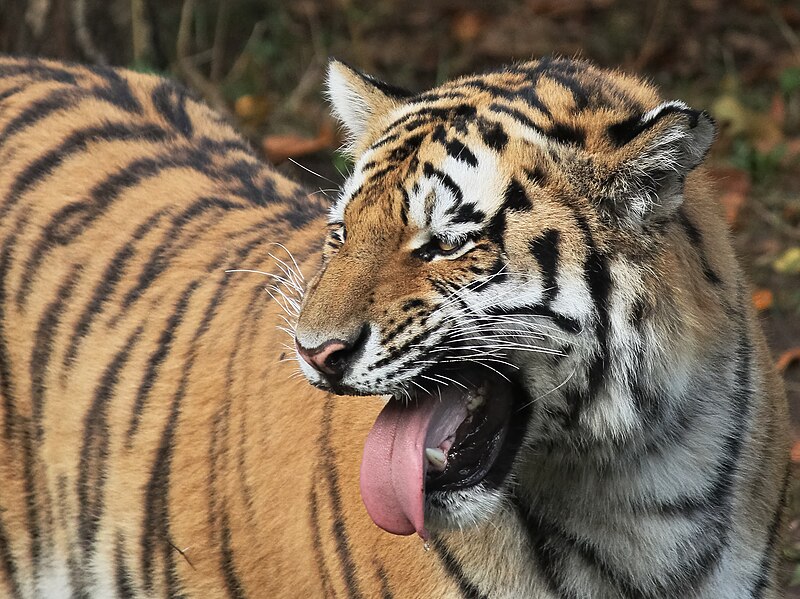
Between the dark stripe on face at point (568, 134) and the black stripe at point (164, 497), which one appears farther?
the black stripe at point (164, 497)

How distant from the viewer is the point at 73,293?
111 inches

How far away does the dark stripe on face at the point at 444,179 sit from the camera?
6.40 feet

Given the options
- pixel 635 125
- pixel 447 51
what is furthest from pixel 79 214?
pixel 447 51

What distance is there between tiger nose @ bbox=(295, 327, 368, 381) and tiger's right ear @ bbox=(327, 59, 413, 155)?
51 centimetres

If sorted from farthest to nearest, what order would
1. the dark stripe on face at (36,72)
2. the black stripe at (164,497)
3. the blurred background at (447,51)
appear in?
the blurred background at (447,51), the dark stripe on face at (36,72), the black stripe at (164,497)

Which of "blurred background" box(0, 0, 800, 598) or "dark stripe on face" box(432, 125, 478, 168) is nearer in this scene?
"dark stripe on face" box(432, 125, 478, 168)

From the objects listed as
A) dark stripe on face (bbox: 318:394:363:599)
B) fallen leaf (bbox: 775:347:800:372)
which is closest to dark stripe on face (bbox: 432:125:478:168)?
dark stripe on face (bbox: 318:394:363:599)

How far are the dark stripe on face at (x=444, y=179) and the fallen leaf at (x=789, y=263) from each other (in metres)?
2.46

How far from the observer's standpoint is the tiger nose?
1878mm

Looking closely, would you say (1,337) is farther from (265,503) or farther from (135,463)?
(265,503)

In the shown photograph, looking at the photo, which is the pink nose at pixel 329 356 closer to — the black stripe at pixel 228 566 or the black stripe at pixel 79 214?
the black stripe at pixel 228 566

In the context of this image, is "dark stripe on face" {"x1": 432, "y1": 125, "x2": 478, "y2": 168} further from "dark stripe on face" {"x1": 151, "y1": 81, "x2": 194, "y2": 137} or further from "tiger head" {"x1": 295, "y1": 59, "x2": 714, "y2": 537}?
"dark stripe on face" {"x1": 151, "y1": 81, "x2": 194, "y2": 137}

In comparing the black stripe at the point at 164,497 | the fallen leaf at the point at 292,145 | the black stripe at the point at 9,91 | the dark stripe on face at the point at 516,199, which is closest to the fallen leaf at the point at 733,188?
the fallen leaf at the point at 292,145

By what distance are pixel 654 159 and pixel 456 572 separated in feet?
2.37
